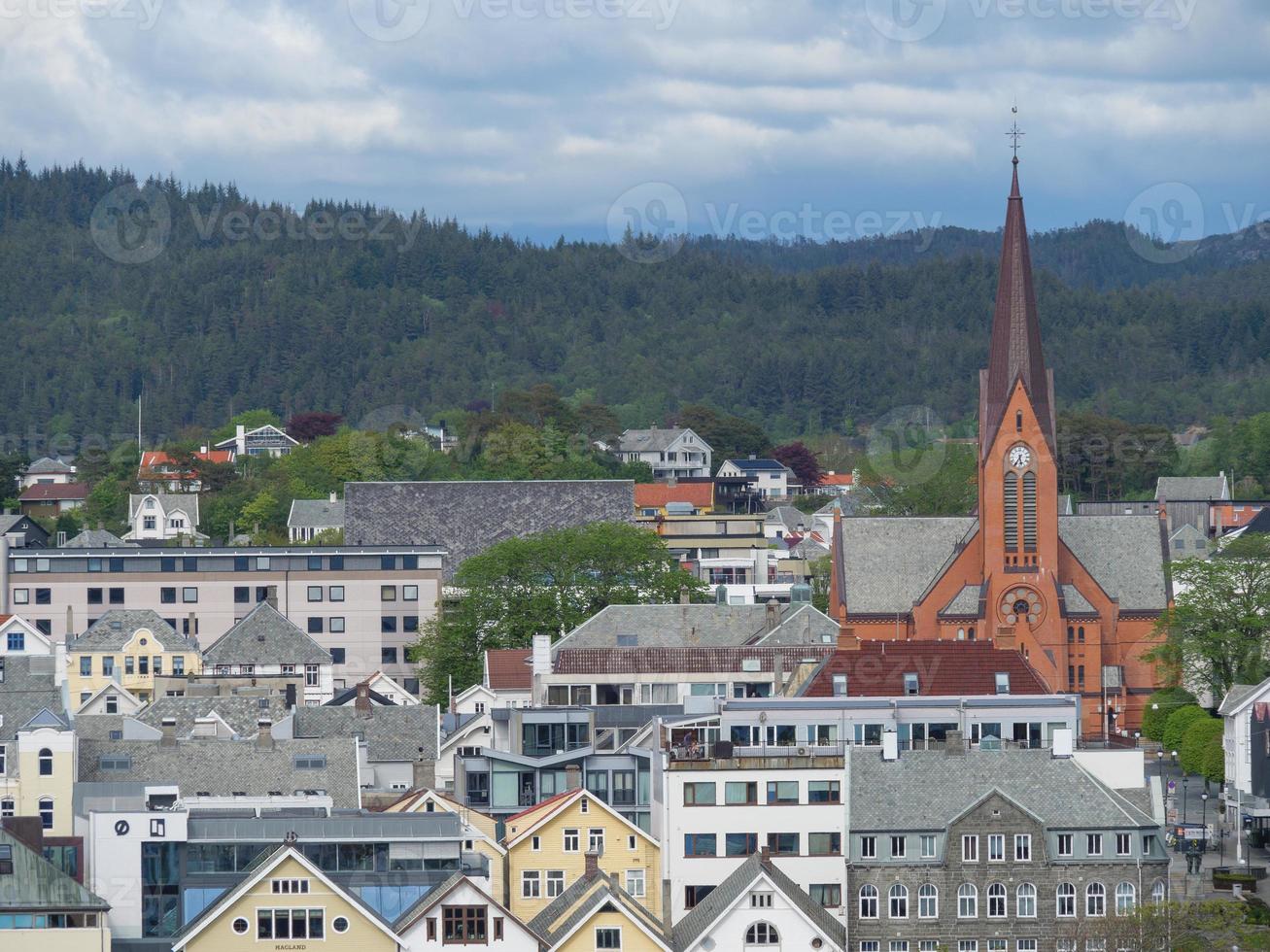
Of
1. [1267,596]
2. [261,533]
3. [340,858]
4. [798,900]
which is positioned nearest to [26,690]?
[340,858]

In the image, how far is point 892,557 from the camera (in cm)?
11425

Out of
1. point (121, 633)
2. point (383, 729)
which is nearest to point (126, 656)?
point (121, 633)

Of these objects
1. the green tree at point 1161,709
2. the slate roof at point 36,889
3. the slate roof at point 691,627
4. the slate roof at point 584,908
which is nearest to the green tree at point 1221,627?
the green tree at point 1161,709

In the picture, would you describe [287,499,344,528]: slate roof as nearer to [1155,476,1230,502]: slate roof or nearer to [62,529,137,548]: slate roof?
[62,529,137,548]: slate roof

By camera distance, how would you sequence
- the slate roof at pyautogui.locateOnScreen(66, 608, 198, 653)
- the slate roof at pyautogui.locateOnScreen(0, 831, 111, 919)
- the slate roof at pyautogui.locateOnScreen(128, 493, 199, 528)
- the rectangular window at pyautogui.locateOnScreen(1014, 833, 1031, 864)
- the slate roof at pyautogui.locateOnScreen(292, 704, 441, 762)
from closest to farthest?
the slate roof at pyautogui.locateOnScreen(0, 831, 111, 919) < the rectangular window at pyautogui.locateOnScreen(1014, 833, 1031, 864) < the slate roof at pyautogui.locateOnScreen(292, 704, 441, 762) < the slate roof at pyautogui.locateOnScreen(66, 608, 198, 653) < the slate roof at pyautogui.locateOnScreen(128, 493, 199, 528)

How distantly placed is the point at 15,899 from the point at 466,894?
8655 millimetres

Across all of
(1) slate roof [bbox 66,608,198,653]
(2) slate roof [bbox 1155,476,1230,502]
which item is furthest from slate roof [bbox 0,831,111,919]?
(2) slate roof [bbox 1155,476,1230,502]

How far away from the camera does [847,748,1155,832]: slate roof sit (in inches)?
2418

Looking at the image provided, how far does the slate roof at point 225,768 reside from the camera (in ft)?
221

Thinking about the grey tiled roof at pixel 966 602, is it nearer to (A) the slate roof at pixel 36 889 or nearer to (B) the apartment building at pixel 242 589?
(B) the apartment building at pixel 242 589

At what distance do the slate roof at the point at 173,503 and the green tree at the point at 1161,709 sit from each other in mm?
90578

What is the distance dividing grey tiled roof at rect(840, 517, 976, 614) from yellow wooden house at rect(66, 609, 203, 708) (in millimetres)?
25884

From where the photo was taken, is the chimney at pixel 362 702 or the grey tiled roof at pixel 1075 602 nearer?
the chimney at pixel 362 702

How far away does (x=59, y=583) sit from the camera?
411ft
